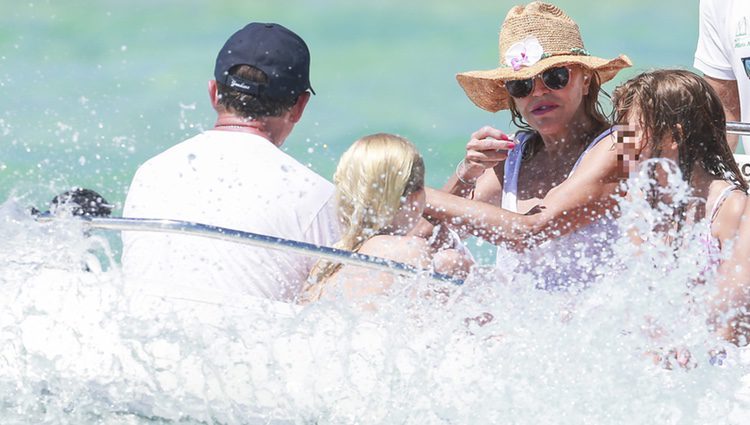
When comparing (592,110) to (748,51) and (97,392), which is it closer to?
(748,51)

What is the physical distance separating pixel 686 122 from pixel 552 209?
408 mm

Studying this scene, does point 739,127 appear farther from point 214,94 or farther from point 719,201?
point 214,94

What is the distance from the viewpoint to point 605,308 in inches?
99.1

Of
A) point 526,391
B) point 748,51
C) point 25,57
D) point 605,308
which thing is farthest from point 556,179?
point 25,57

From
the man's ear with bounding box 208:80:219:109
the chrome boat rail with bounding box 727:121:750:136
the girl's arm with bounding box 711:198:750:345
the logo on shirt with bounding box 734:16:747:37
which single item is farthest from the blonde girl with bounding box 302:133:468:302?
the logo on shirt with bounding box 734:16:747:37

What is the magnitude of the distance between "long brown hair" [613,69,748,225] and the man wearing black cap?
83cm

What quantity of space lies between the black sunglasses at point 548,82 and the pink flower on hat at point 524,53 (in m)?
0.06

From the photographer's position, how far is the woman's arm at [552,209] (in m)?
2.92

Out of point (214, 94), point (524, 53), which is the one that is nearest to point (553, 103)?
point (524, 53)

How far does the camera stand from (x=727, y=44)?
13.8 feet

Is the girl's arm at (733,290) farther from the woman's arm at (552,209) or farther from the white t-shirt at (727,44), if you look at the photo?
the white t-shirt at (727,44)

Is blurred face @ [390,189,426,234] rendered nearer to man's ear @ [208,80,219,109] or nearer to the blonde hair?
the blonde hair

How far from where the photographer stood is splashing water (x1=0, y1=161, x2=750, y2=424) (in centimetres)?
238

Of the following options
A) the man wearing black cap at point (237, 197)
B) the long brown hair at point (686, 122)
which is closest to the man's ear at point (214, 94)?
the man wearing black cap at point (237, 197)
